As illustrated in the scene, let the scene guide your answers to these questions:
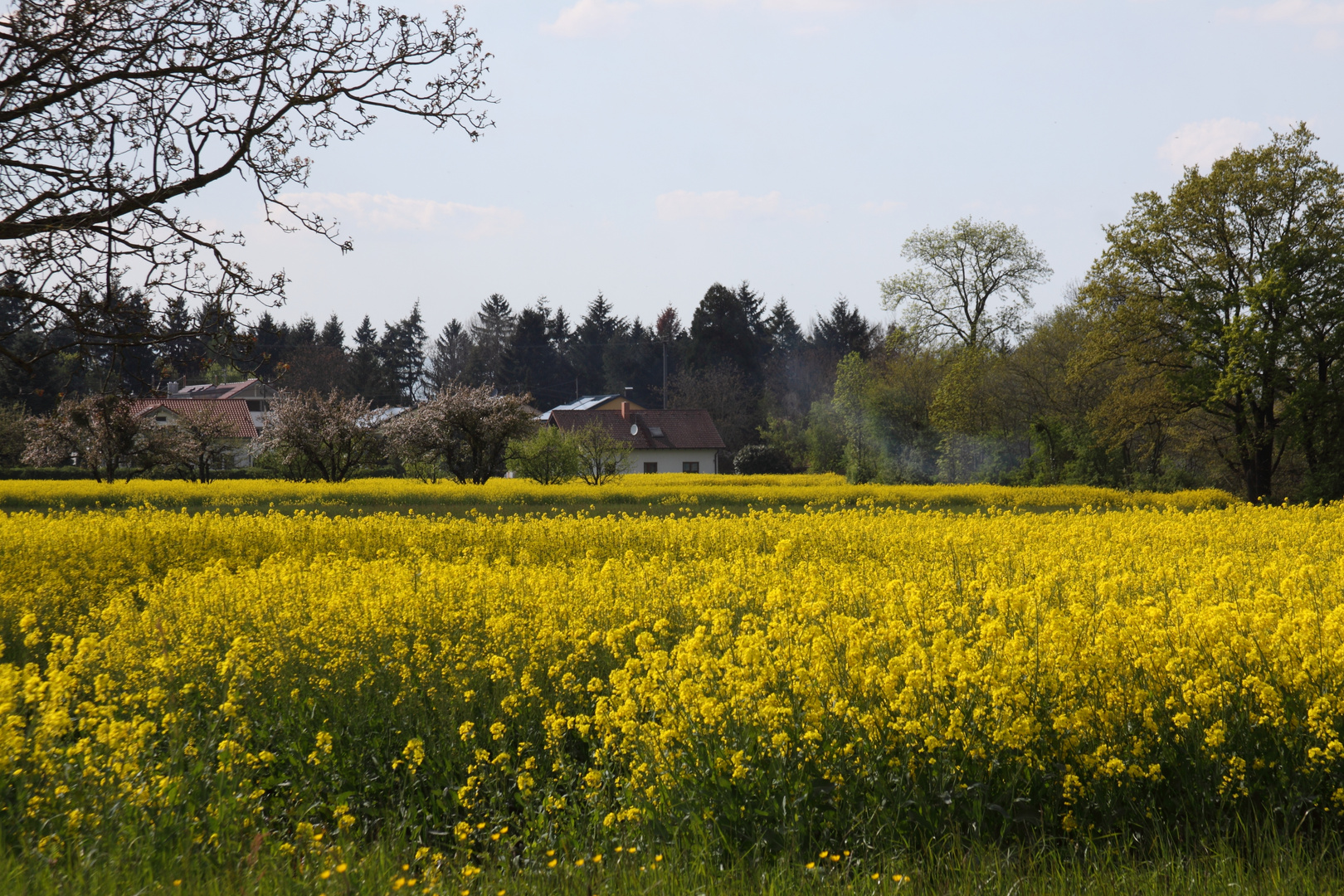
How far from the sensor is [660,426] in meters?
53.8

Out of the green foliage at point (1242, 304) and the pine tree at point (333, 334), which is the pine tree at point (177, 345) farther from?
the pine tree at point (333, 334)

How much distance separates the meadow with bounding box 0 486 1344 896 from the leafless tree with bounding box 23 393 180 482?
22.1 m

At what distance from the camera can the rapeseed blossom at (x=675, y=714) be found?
3432 millimetres

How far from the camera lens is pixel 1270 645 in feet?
13.9

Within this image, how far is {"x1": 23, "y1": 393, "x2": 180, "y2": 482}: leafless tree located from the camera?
83.4 ft

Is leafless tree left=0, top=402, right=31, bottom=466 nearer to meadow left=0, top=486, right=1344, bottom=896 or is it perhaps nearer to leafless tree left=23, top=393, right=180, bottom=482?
leafless tree left=23, top=393, right=180, bottom=482

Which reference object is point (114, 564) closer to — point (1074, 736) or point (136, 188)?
point (136, 188)

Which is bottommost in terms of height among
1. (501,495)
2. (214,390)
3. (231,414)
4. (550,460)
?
(501,495)

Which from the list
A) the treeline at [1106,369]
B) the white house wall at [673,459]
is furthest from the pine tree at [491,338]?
the white house wall at [673,459]

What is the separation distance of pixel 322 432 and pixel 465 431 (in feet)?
14.0

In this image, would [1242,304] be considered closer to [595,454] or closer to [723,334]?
[595,454]

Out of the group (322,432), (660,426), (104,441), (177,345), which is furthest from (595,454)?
(660,426)

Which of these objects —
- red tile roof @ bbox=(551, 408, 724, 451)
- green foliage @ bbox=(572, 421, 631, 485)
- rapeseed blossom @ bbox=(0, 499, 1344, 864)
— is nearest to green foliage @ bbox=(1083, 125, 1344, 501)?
green foliage @ bbox=(572, 421, 631, 485)

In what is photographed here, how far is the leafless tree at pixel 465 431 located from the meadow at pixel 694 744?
65.1ft
